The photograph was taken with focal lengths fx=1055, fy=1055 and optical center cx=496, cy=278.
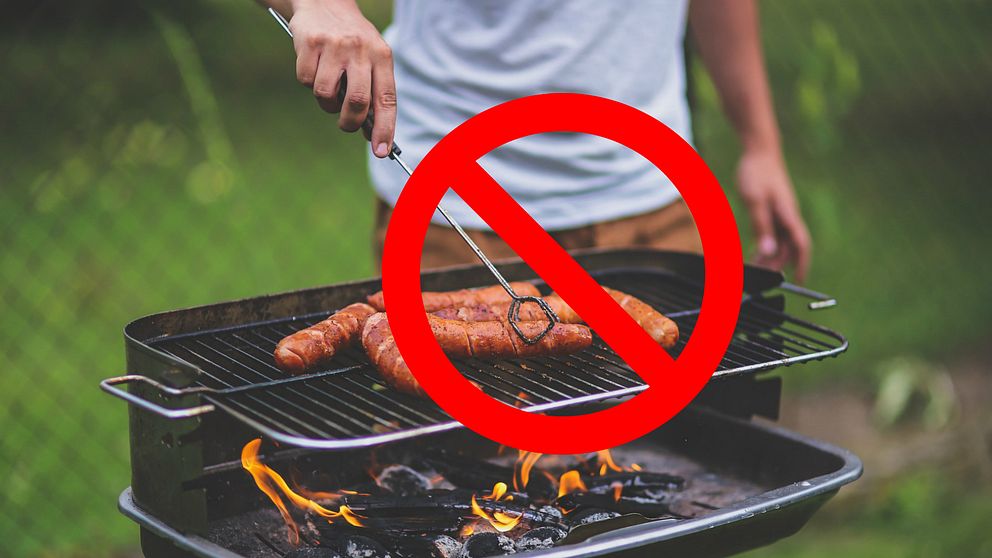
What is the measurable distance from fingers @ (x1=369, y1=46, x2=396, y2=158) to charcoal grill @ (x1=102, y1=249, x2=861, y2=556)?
0.46 metres

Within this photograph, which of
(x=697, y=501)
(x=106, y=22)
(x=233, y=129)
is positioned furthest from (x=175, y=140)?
(x=697, y=501)

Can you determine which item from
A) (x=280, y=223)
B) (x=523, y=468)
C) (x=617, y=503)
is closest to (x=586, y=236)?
(x=523, y=468)

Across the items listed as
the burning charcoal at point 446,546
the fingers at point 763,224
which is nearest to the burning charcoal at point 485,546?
the burning charcoal at point 446,546

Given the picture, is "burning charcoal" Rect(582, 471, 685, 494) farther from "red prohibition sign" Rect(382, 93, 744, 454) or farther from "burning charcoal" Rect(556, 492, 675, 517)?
"red prohibition sign" Rect(382, 93, 744, 454)

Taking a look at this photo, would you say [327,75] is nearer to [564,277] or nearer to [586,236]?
[564,277]

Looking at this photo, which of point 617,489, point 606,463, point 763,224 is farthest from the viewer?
point 763,224

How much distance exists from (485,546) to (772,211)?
5.42 ft

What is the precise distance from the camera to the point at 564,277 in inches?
83.8

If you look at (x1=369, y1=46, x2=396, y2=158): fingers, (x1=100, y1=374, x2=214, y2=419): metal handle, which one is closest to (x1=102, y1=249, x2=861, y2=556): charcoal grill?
(x1=100, y1=374, x2=214, y2=419): metal handle

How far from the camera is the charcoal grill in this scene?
1.85 meters

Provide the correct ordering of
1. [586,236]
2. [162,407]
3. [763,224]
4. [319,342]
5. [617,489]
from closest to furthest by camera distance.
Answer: [162,407], [319,342], [617,489], [586,236], [763,224]

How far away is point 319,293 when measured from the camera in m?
2.38

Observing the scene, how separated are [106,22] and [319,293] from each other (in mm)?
9367

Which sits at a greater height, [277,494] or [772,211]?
[772,211]
